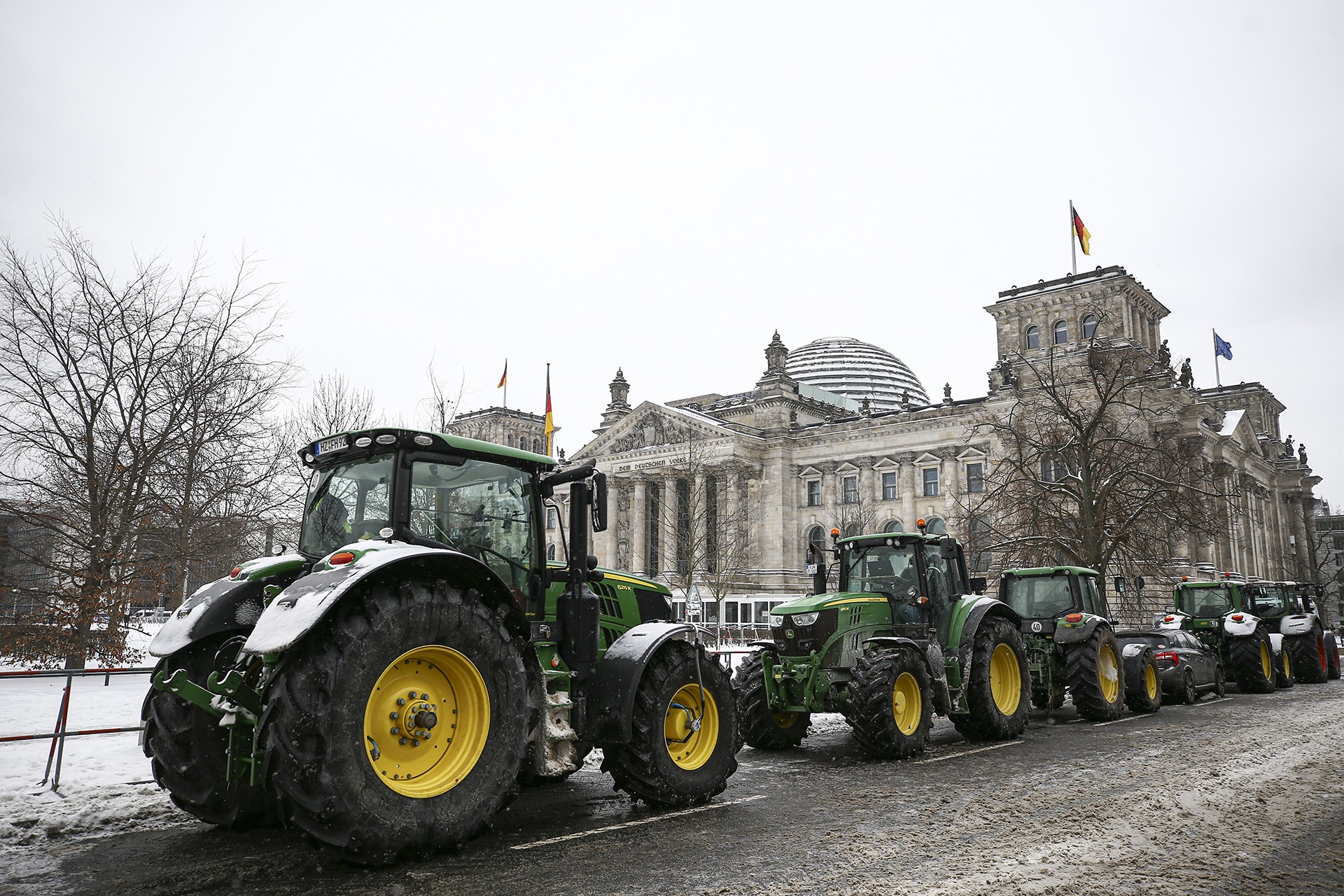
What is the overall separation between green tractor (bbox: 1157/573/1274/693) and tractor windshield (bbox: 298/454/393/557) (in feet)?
59.5

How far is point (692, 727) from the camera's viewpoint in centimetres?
787

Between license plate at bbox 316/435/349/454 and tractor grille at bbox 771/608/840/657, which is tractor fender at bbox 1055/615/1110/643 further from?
license plate at bbox 316/435/349/454

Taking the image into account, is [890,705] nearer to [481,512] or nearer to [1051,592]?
[481,512]

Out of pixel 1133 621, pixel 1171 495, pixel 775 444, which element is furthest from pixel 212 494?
pixel 775 444

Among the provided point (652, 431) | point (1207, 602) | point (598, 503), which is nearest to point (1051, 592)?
point (1207, 602)

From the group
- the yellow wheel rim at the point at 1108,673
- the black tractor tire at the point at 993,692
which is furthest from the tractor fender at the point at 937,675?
the yellow wheel rim at the point at 1108,673

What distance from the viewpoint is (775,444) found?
68875 millimetres

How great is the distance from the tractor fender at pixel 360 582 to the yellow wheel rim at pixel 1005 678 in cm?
897

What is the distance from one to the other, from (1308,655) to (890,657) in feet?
61.2

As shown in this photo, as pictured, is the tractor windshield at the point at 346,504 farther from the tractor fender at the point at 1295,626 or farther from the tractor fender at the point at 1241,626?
the tractor fender at the point at 1295,626

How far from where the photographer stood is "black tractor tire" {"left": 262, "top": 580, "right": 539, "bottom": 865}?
522 cm

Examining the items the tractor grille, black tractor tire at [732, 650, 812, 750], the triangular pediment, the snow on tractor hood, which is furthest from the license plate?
the triangular pediment

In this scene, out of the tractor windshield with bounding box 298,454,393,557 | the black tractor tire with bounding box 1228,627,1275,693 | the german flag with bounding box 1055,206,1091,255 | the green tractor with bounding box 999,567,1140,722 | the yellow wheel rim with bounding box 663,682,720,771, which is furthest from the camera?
the german flag with bounding box 1055,206,1091,255

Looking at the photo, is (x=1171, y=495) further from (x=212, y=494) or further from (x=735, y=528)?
(x=735, y=528)
